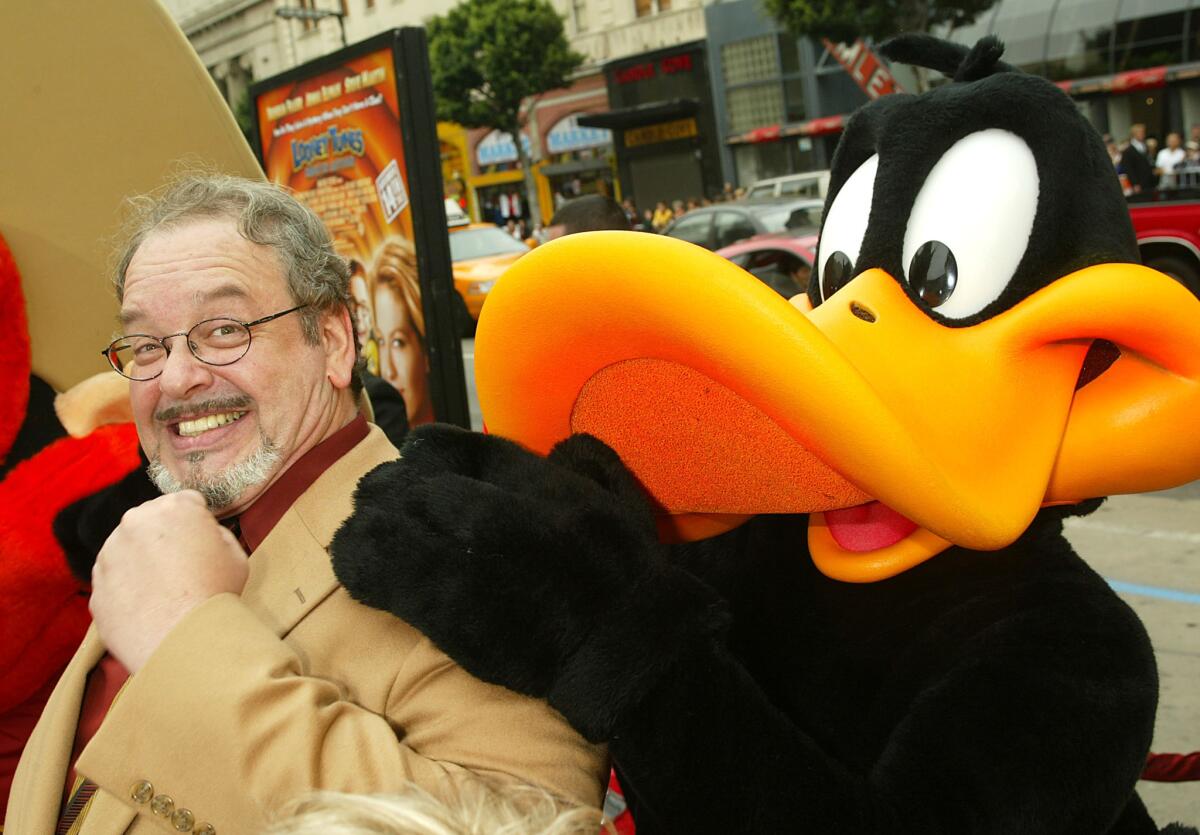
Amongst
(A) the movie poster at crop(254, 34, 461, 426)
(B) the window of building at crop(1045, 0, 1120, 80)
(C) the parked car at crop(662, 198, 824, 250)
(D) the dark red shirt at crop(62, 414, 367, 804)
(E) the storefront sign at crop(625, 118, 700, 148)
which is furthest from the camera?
(E) the storefront sign at crop(625, 118, 700, 148)

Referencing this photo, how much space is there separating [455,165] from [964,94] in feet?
116

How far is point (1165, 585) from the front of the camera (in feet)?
14.4

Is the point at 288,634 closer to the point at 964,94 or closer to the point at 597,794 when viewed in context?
the point at 597,794

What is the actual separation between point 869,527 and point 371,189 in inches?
134

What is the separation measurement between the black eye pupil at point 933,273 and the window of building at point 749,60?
26409mm

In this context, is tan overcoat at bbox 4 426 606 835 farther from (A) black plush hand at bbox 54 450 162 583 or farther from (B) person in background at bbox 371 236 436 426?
(B) person in background at bbox 371 236 436 426

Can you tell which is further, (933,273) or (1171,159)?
(1171,159)

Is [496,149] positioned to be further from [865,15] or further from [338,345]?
[338,345]

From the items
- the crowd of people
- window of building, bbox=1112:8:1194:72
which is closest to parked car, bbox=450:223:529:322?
the crowd of people

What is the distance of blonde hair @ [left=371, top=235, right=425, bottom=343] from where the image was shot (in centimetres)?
423

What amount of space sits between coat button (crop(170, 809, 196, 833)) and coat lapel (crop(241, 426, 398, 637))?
0.26 meters

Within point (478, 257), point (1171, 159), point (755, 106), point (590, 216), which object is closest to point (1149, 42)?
point (1171, 159)

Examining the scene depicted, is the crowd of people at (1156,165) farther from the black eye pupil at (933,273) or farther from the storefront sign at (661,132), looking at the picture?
the storefront sign at (661,132)

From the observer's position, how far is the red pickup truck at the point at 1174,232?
8.22 meters
